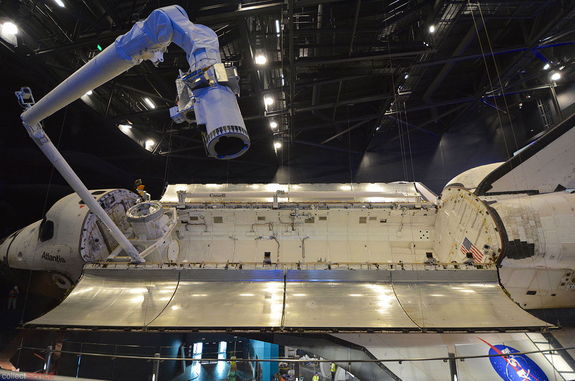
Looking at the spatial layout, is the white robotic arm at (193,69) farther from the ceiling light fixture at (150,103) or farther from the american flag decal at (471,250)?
the ceiling light fixture at (150,103)

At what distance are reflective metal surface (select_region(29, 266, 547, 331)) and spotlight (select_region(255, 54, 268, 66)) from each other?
6623mm

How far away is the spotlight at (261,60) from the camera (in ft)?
29.1

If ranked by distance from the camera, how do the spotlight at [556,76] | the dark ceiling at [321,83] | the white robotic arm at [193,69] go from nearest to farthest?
the white robotic arm at [193,69] < the dark ceiling at [321,83] < the spotlight at [556,76]

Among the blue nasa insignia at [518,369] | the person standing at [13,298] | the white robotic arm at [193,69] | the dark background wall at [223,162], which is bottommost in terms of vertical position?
the blue nasa insignia at [518,369]

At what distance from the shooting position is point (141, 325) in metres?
3.91

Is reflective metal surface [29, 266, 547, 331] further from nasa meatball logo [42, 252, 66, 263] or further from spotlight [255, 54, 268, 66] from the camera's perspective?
spotlight [255, 54, 268, 66]

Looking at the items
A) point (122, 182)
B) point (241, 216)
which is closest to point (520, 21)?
point (241, 216)

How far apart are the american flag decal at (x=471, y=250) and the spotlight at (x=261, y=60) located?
715cm

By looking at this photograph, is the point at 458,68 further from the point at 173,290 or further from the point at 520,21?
the point at 173,290

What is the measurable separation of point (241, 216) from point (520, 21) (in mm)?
11042

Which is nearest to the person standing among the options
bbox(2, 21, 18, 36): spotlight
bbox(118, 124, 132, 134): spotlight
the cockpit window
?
the cockpit window

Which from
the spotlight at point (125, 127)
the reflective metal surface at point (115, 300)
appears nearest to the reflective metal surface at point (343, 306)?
the reflective metal surface at point (115, 300)

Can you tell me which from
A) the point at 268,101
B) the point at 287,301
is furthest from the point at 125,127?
the point at 287,301

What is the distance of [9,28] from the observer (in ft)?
23.3
